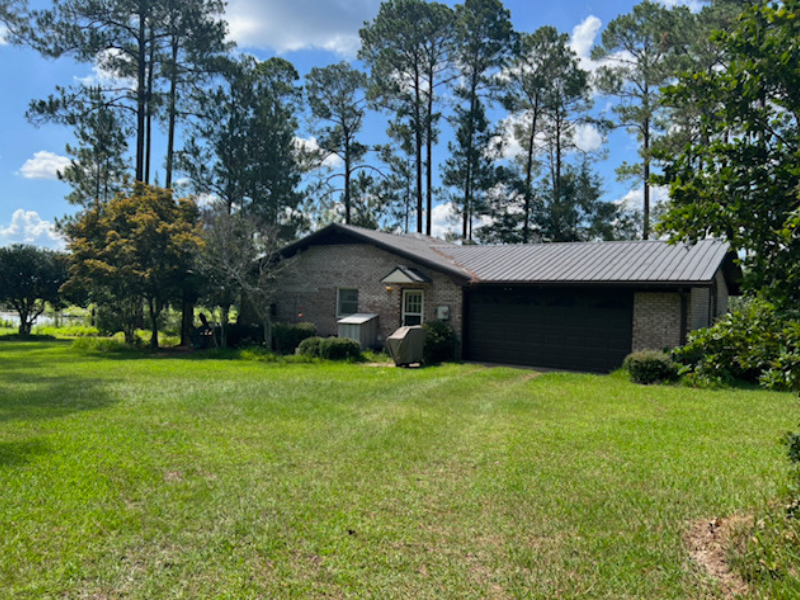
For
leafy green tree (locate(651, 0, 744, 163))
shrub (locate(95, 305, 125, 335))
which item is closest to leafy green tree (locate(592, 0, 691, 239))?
leafy green tree (locate(651, 0, 744, 163))

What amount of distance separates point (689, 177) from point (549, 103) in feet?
95.5

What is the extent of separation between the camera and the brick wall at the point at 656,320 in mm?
13523

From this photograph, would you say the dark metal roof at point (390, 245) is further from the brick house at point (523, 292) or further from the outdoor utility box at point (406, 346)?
the outdoor utility box at point (406, 346)

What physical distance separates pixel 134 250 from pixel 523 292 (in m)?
12.8

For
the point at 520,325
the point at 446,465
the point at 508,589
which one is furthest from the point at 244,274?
the point at 508,589

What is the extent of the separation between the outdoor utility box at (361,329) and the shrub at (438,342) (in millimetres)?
2446

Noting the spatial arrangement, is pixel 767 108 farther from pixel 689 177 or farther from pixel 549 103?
pixel 549 103

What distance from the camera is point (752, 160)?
3.33 metres

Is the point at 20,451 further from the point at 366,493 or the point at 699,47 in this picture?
the point at 699,47

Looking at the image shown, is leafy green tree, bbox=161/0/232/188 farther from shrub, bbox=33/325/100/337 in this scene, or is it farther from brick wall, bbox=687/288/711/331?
brick wall, bbox=687/288/711/331

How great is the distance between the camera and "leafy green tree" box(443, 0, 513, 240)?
2891 cm

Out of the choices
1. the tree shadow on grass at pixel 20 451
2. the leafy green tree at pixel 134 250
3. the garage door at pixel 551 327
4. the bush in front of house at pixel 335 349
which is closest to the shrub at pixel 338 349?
the bush in front of house at pixel 335 349

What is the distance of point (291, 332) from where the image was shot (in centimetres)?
1802

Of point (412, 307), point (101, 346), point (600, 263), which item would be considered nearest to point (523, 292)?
point (600, 263)
